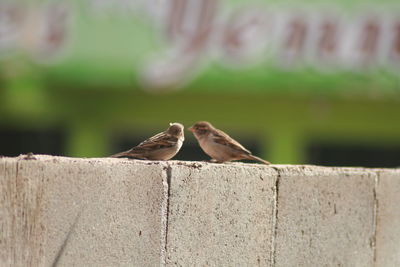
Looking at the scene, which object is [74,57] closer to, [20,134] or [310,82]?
[20,134]

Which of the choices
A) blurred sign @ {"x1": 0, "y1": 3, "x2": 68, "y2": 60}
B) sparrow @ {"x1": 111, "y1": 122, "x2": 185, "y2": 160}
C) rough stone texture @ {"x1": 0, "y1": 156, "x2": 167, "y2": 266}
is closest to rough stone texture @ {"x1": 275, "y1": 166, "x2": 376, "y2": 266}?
sparrow @ {"x1": 111, "y1": 122, "x2": 185, "y2": 160}

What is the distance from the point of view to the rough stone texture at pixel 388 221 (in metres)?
4.37

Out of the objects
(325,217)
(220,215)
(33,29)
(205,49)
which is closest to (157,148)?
(220,215)

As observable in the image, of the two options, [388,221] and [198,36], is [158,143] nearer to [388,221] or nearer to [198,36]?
[388,221]

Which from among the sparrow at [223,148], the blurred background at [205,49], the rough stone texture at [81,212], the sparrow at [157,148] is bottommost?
the rough stone texture at [81,212]

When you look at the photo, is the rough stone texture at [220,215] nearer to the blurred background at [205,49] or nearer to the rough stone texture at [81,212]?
the rough stone texture at [81,212]

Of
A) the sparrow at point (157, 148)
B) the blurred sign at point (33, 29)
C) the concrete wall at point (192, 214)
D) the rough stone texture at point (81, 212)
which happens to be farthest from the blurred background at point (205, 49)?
the rough stone texture at point (81, 212)

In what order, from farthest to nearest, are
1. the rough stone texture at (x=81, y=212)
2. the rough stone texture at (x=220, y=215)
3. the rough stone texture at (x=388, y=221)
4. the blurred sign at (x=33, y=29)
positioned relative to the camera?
the blurred sign at (x=33, y=29), the rough stone texture at (x=388, y=221), the rough stone texture at (x=220, y=215), the rough stone texture at (x=81, y=212)

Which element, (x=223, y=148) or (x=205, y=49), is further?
(x=205, y=49)

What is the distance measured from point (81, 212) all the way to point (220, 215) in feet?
2.52

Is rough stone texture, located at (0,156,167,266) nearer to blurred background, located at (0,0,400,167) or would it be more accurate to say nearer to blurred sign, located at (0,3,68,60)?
blurred background, located at (0,0,400,167)

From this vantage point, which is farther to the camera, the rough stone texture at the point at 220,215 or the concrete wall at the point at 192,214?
the rough stone texture at the point at 220,215

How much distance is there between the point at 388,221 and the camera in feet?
14.5

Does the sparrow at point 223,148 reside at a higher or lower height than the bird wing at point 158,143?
higher
